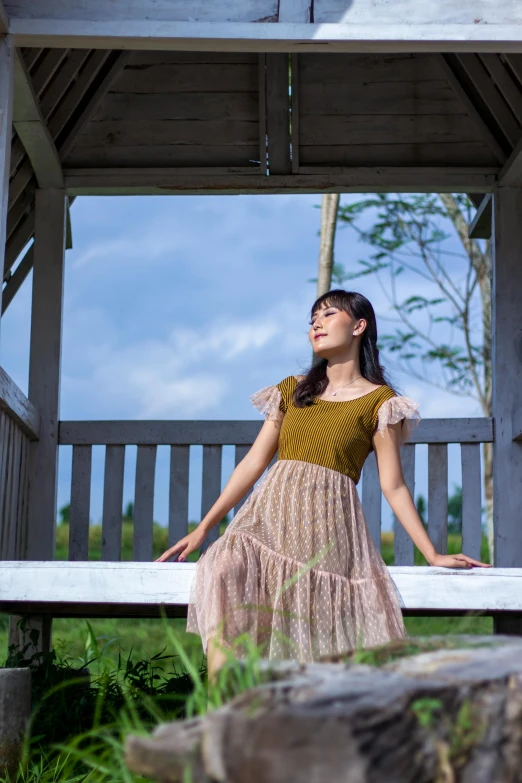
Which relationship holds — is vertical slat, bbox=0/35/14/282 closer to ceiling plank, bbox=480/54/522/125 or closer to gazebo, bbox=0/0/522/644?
gazebo, bbox=0/0/522/644

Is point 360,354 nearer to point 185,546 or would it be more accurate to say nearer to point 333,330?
point 333,330

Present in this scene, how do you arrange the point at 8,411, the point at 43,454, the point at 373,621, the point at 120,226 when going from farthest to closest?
1. the point at 120,226
2. the point at 43,454
3. the point at 8,411
4. the point at 373,621

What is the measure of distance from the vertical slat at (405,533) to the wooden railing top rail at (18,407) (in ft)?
6.47

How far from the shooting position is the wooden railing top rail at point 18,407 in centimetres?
417

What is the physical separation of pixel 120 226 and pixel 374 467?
21330mm

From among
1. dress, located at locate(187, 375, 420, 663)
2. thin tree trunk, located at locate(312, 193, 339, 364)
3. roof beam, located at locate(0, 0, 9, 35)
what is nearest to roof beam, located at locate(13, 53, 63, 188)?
roof beam, located at locate(0, 0, 9, 35)

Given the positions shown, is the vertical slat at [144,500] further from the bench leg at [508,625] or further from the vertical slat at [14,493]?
the bench leg at [508,625]

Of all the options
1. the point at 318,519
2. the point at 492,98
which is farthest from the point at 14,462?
the point at 492,98

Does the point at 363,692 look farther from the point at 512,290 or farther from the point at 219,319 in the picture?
the point at 219,319

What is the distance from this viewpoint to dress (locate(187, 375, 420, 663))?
3.03m

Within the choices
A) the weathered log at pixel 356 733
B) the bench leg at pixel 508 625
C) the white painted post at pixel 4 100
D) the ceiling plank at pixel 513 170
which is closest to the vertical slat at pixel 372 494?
A: the bench leg at pixel 508 625

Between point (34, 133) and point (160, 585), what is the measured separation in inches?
104

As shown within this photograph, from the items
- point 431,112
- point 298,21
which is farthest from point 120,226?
point 298,21

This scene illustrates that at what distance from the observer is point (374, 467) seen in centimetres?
536
